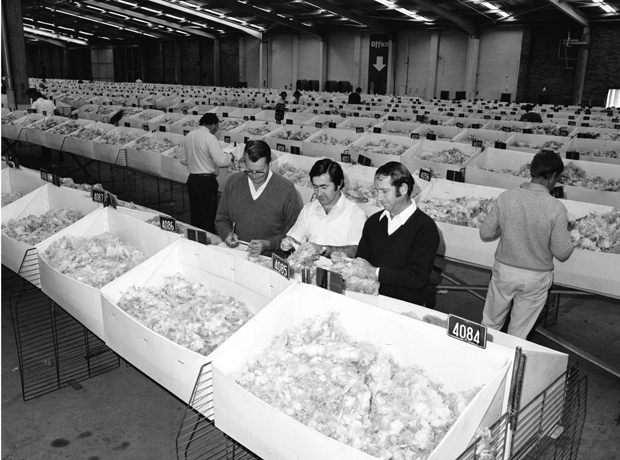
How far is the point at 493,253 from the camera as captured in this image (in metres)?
4.10

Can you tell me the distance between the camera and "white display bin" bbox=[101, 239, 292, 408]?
2188mm

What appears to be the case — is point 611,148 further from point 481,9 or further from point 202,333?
point 481,9

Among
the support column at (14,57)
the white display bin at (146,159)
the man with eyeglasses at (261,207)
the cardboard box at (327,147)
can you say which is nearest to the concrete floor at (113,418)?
the man with eyeglasses at (261,207)

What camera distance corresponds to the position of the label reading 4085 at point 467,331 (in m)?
1.82

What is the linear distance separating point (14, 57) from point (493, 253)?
1316 centimetres

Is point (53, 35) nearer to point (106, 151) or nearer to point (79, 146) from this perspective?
point (79, 146)

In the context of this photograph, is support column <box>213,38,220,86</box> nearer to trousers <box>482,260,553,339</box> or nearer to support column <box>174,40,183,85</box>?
support column <box>174,40,183,85</box>

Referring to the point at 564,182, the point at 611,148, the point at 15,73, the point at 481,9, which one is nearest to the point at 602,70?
the point at 481,9

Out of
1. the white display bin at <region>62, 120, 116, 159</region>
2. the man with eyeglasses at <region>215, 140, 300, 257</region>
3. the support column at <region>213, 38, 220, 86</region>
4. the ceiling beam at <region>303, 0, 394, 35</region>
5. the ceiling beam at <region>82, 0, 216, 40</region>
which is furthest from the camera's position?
the support column at <region>213, 38, 220, 86</region>

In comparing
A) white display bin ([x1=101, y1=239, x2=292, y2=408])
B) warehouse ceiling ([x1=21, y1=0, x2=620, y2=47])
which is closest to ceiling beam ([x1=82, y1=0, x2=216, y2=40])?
warehouse ceiling ([x1=21, y1=0, x2=620, y2=47])

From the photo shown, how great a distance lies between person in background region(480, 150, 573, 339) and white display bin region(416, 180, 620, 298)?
15.7 inches

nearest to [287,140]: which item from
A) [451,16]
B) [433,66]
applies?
[451,16]

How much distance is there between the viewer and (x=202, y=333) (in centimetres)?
246

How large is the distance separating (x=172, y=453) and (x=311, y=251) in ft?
4.66
